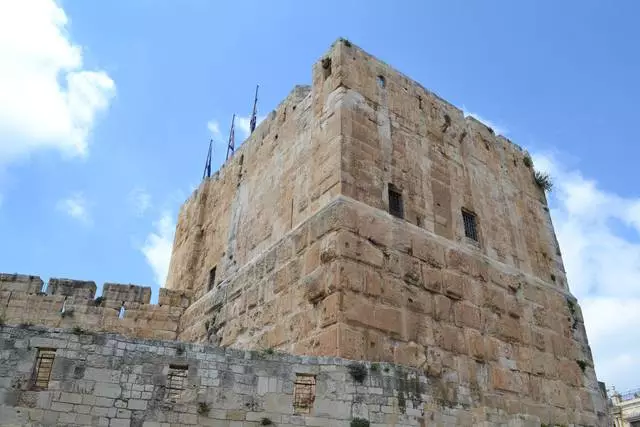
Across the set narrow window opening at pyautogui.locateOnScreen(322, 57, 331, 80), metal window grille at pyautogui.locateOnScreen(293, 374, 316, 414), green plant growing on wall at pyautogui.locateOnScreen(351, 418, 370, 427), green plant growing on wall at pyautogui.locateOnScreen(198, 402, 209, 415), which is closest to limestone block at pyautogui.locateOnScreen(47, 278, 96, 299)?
narrow window opening at pyautogui.locateOnScreen(322, 57, 331, 80)

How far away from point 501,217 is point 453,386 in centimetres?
444

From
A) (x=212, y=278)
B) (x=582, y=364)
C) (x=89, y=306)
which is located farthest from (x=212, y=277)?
(x=582, y=364)

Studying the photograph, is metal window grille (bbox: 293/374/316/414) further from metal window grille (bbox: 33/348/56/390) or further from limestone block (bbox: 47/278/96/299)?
limestone block (bbox: 47/278/96/299)

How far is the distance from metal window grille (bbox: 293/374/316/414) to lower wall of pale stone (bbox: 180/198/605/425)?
0.97 m

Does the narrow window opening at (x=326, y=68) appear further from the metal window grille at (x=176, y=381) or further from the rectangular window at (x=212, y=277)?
the metal window grille at (x=176, y=381)

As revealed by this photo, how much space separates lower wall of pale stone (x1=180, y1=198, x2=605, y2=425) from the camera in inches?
314

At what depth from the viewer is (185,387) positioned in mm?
5977

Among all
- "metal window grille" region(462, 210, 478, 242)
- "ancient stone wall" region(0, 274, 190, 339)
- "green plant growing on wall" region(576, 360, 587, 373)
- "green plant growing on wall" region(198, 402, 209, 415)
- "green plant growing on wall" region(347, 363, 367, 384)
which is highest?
"metal window grille" region(462, 210, 478, 242)

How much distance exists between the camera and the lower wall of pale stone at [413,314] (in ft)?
26.2

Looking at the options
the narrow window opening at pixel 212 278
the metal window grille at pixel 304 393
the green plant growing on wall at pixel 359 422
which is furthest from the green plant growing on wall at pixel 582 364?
the narrow window opening at pixel 212 278

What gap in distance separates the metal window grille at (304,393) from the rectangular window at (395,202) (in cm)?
368

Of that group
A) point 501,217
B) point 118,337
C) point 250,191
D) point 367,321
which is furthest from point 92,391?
point 501,217

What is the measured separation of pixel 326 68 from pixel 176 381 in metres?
6.36

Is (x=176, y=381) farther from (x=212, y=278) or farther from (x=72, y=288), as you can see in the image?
(x=72, y=288)
